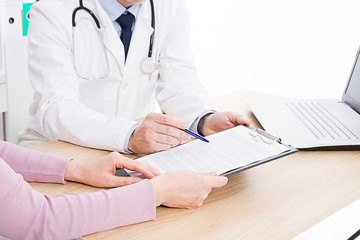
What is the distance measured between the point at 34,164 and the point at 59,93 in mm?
357

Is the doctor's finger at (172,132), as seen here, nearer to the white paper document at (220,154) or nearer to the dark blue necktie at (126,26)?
A: the white paper document at (220,154)

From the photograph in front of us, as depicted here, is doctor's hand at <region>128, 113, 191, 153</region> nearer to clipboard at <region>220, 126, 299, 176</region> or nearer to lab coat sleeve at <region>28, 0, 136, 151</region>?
lab coat sleeve at <region>28, 0, 136, 151</region>

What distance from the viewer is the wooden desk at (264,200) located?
843 mm

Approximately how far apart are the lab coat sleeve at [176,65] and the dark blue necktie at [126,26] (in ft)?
0.42

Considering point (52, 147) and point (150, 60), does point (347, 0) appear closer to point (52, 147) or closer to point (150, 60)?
point (150, 60)

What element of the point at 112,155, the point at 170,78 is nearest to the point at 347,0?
the point at 170,78

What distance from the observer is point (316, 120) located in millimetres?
1391

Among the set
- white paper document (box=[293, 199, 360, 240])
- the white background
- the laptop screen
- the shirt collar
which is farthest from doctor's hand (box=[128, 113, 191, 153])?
the white background

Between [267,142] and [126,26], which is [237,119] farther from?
[126,26]

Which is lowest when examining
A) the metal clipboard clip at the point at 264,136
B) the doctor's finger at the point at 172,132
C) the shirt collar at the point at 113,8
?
the doctor's finger at the point at 172,132

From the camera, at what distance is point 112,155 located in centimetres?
100

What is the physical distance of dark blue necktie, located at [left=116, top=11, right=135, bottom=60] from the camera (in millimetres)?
1508

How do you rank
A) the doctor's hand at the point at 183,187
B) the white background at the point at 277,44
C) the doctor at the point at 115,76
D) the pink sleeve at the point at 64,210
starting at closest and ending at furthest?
the pink sleeve at the point at 64,210 < the doctor's hand at the point at 183,187 < the doctor at the point at 115,76 < the white background at the point at 277,44

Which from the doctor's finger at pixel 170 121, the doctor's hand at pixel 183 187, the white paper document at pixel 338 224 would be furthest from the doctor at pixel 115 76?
the white paper document at pixel 338 224
